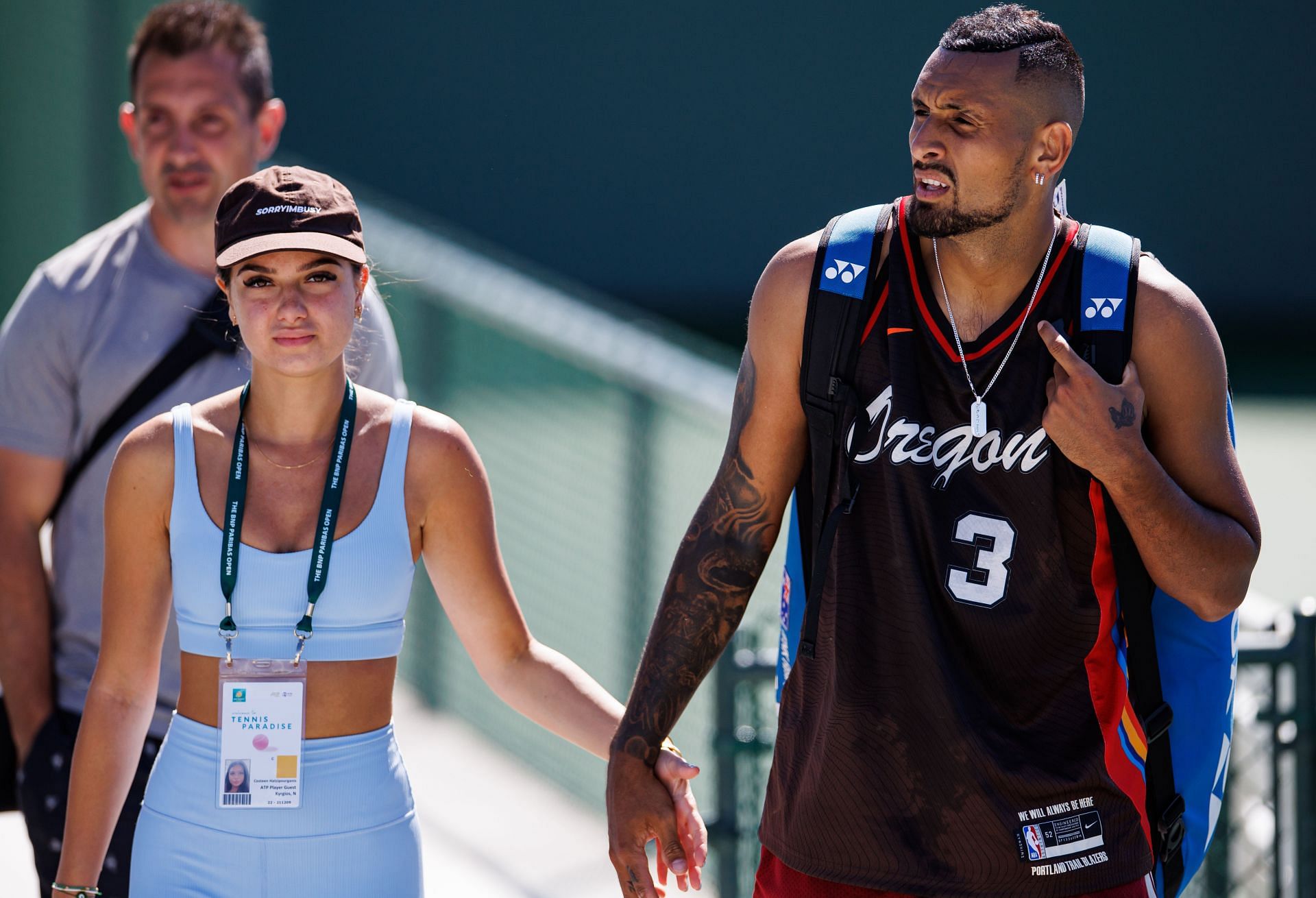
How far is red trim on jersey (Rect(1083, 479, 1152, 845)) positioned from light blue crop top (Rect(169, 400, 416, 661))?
107 cm

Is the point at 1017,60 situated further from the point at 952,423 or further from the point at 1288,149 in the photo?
the point at 1288,149

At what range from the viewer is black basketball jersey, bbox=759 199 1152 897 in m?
2.57

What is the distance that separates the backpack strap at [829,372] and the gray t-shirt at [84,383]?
3.69 feet

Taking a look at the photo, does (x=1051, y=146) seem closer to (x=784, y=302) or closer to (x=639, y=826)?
(x=784, y=302)

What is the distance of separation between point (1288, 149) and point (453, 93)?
1021cm

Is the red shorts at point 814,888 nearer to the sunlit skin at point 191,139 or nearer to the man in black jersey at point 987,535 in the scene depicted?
the man in black jersey at point 987,535

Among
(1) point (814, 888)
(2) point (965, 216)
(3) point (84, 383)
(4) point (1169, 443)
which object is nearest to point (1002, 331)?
(2) point (965, 216)

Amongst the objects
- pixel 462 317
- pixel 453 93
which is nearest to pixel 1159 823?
pixel 462 317

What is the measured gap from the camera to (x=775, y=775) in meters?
2.77

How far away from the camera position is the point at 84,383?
137 inches

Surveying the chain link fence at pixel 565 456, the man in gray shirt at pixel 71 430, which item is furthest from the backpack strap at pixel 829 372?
the chain link fence at pixel 565 456

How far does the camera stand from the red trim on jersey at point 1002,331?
2609 millimetres

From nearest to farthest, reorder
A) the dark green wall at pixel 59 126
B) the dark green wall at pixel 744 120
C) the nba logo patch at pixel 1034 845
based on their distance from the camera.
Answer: the nba logo patch at pixel 1034 845 < the dark green wall at pixel 59 126 < the dark green wall at pixel 744 120

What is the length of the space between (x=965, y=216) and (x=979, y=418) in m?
0.32
